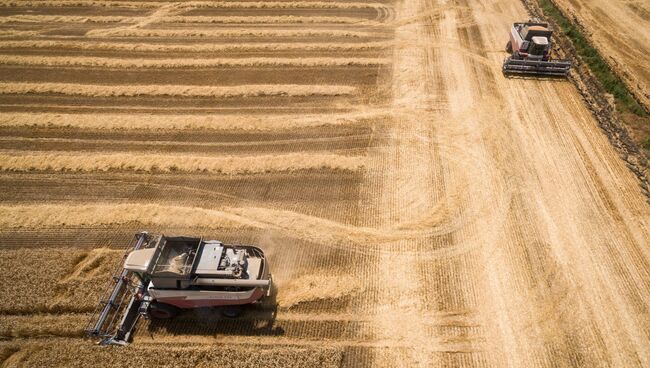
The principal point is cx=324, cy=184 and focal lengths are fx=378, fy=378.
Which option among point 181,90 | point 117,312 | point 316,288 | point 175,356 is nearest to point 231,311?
point 175,356

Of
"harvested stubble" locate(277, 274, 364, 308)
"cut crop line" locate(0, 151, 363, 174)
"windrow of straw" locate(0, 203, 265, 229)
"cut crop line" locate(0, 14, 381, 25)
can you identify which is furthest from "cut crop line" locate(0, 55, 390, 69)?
"harvested stubble" locate(277, 274, 364, 308)

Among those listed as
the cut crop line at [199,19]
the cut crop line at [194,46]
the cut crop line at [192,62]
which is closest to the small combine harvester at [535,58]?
the cut crop line at [192,62]

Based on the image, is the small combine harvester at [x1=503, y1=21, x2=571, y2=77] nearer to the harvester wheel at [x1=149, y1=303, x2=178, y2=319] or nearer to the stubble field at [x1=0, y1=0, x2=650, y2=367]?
the stubble field at [x1=0, y1=0, x2=650, y2=367]

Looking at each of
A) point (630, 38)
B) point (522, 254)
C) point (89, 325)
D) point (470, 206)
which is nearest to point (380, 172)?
point (470, 206)

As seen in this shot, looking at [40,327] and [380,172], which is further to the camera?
[380,172]

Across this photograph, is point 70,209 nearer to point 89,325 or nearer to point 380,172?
point 89,325
